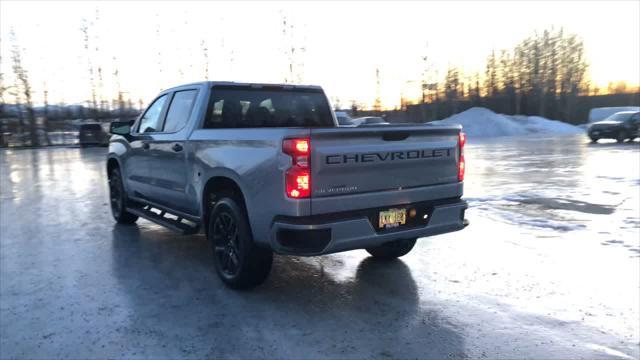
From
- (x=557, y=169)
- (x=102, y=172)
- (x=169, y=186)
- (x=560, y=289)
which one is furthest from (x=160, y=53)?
(x=560, y=289)

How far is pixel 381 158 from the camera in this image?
432 cm

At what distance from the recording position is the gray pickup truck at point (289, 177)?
4.03 meters

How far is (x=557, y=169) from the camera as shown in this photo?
47.4 feet

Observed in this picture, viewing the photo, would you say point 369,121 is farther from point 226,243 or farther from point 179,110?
point 226,243

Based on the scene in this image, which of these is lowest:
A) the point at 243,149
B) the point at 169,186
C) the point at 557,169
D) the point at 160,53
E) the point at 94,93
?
the point at 557,169

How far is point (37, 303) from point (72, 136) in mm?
Result: 37068

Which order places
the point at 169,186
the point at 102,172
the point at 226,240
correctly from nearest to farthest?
the point at 226,240 < the point at 169,186 < the point at 102,172

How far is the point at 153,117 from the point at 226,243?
100 inches

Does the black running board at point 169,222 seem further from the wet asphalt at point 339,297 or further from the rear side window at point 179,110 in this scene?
the rear side window at point 179,110

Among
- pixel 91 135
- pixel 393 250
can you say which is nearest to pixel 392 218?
pixel 393 250

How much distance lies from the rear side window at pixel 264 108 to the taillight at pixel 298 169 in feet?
5.78

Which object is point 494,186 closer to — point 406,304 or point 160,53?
point 406,304

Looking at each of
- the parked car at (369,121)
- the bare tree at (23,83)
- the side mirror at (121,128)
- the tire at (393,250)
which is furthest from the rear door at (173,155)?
the bare tree at (23,83)

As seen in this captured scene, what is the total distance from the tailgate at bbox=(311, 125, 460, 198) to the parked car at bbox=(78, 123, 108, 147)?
30421 mm
